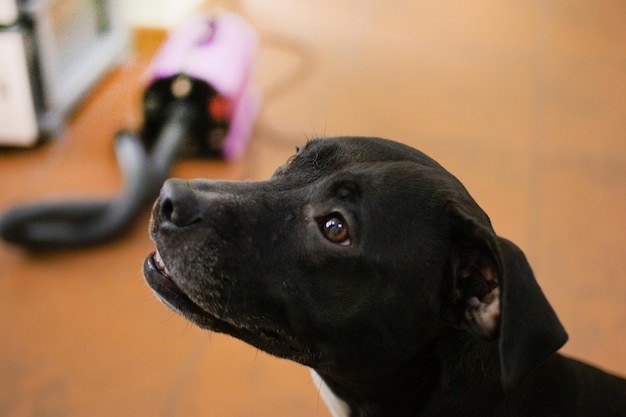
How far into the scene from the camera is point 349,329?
1.34m

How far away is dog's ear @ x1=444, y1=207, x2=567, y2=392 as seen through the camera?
112 centimetres

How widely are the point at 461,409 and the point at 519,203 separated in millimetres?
1944

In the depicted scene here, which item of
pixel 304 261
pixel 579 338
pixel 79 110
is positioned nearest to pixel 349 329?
pixel 304 261

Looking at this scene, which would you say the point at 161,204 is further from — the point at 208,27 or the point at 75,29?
the point at 75,29

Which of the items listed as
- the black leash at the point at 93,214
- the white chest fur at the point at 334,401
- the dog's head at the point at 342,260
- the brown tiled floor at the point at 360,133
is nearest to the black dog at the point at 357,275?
the dog's head at the point at 342,260

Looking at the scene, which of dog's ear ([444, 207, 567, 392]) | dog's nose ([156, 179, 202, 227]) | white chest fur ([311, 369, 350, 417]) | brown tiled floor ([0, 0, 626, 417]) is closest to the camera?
dog's ear ([444, 207, 567, 392])

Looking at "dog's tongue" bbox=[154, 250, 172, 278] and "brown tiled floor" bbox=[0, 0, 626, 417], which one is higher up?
"dog's tongue" bbox=[154, 250, 172, 278]

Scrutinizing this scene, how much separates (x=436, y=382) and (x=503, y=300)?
1.06 ft

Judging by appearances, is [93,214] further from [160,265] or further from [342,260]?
[342,260]

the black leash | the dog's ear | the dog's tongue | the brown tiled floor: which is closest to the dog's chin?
the dog's tongue

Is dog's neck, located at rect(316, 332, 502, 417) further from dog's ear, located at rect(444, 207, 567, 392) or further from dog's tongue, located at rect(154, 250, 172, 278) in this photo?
dog's tongue, located at rect(154, 250, 172, 278)

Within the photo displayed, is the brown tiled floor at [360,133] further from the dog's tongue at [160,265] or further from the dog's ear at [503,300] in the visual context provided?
the dog's ear at [503,300]

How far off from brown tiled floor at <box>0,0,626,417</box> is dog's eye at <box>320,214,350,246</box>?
3.54 feet

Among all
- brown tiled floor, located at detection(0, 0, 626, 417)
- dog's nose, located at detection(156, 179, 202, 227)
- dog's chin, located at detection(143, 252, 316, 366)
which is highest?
dog's nose, located at detection(156, 179, 202, 227)
